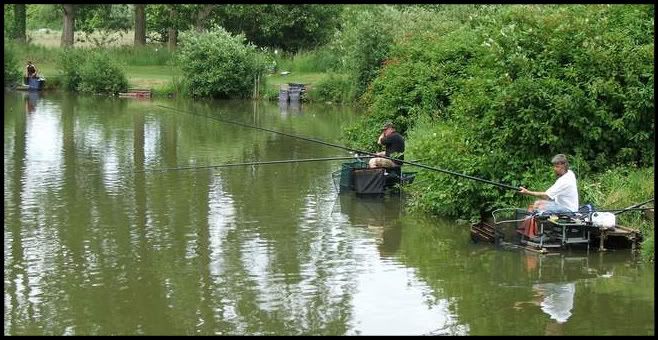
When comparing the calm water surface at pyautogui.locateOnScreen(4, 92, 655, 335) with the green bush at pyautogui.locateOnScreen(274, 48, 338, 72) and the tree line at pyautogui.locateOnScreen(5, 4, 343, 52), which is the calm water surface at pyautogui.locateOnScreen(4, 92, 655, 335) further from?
the tree line at pyautogui.locateOnScreen(5, 4, 343, 52)

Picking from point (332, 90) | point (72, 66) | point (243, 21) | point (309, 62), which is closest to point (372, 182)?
point (332, 90)

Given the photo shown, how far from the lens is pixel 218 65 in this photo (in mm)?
46406

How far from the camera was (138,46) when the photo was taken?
6028 centimetres

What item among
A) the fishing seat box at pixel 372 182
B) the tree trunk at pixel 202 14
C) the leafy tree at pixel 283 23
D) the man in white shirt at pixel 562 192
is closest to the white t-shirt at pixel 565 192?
the man in white shirt at pixel 562 192

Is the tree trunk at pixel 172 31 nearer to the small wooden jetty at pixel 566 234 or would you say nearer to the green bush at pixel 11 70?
the green bush at pixel 11 70

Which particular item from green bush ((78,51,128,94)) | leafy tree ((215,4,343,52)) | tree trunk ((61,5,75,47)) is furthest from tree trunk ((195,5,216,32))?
A: green bush ((78,51,128,94))

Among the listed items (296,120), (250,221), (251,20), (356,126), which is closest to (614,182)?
(250,221)

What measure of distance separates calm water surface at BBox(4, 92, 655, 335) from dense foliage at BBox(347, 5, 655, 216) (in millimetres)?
1013

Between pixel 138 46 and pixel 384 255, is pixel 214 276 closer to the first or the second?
pixel 384 255

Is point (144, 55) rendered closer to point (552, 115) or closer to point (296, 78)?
point (296, 78)

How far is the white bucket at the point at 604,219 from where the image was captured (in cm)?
1414

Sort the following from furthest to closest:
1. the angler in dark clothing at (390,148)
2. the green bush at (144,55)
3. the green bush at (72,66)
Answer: the green bush at (144,55), the green bush at (72,66), the angler in dark clothing at (390,148)

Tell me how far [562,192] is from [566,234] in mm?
592

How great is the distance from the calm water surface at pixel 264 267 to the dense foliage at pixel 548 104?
1.01 m
